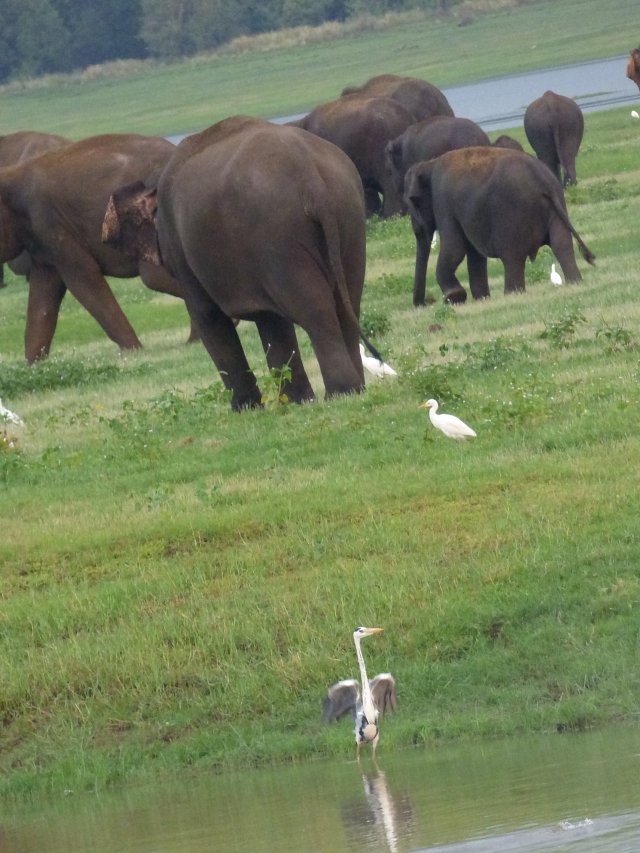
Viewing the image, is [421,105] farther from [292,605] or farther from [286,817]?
[286,817]

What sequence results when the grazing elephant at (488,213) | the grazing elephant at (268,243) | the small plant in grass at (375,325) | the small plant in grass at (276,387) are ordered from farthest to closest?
the grazing elephant at (488,213) → the small plant in grass at (375,325) → the small plant in grass at (276,387) → the grazing elephant at (268,243)

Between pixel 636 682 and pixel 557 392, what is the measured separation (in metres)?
4.55

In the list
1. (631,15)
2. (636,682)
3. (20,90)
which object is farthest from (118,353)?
(20,90)

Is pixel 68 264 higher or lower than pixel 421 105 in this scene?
higher

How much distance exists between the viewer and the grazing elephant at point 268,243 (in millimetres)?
12727

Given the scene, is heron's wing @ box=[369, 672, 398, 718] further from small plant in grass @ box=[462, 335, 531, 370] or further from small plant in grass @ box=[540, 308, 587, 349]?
small plant in grass @ box=[540, 308, 587, 349]

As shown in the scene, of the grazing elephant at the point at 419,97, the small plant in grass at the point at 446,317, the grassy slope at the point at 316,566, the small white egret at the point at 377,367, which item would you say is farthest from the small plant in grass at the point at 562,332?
the grazing elephant at the point at 419,97

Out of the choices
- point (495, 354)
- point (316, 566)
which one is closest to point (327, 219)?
point (495, 354)

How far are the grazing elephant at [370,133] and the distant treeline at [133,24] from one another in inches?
2285

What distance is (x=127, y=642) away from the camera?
8.98 metres

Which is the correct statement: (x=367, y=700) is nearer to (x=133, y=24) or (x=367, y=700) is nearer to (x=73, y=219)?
(x=73, y=219)

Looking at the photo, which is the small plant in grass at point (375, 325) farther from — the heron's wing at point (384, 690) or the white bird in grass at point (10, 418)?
the heron's wing at point (384, 690)

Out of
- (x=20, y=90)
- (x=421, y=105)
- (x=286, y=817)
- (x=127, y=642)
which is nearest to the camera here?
(x=286, y=817)

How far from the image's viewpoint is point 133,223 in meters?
15.1
